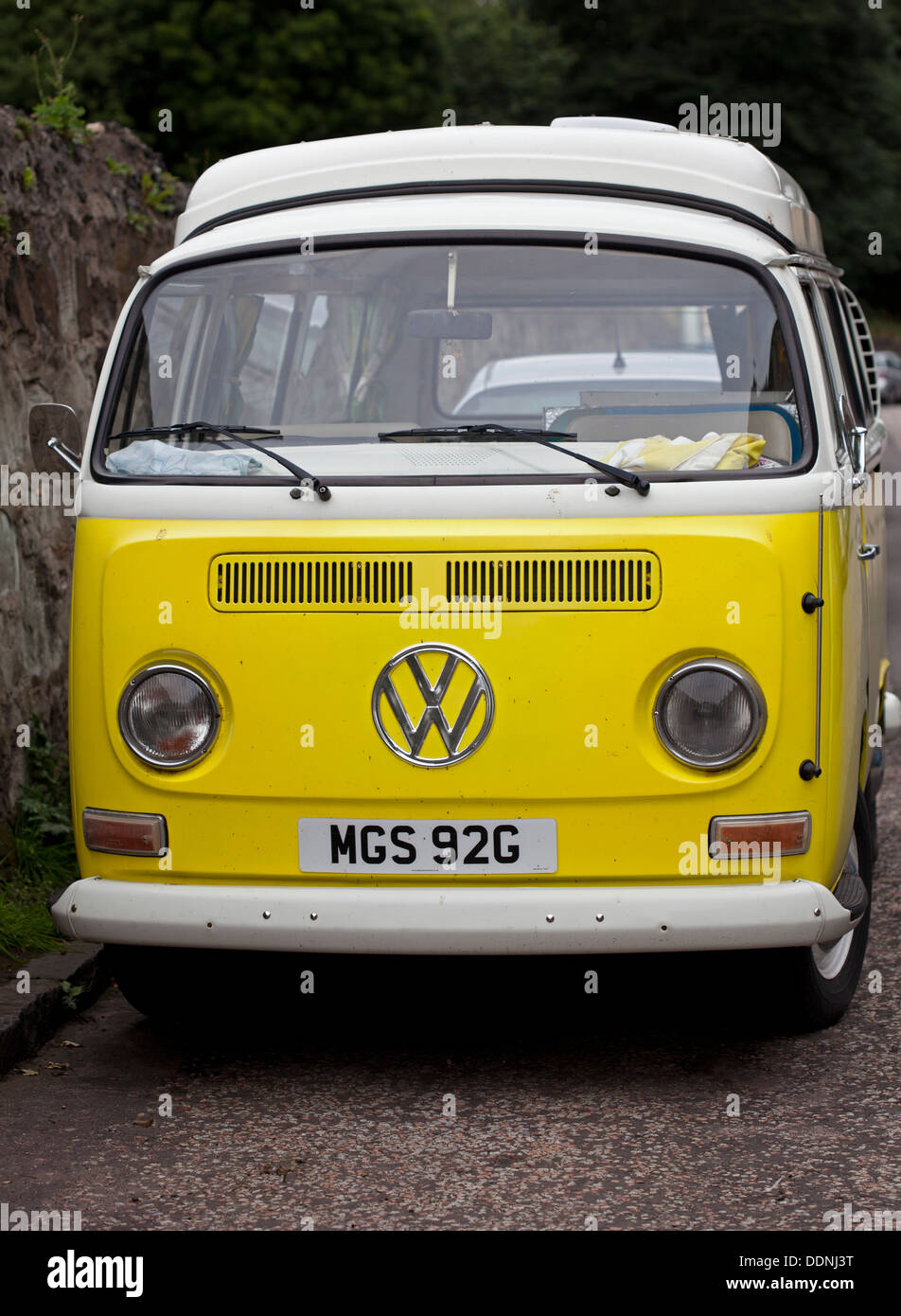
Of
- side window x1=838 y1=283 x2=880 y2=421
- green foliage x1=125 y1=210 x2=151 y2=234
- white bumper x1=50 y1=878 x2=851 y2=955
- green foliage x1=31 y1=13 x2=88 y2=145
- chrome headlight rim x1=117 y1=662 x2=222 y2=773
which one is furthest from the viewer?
green foliage x1=125 y1=210 x2=151 y2=234

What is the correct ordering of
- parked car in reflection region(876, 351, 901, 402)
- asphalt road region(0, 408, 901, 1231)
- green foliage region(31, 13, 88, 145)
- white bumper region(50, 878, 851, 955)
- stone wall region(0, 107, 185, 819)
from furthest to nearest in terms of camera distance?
parked car in reflection region(876, 351, 901, 402), green foliage region(31, 13, 88, 145), stone wall region(0, 107, 185, 819), white bumper region(50, 878, 851, 955), asphalt road region(0, 408, 901, 1231)

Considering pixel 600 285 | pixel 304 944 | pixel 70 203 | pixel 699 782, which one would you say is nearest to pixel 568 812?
pixel 699 782

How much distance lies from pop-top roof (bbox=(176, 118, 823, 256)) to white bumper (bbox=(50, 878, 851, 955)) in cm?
187

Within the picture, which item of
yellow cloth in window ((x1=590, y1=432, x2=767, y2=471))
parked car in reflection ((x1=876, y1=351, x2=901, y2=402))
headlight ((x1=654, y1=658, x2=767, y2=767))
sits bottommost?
parked car in reflection ((x1=876, y1=351, x2=901, y2=402))

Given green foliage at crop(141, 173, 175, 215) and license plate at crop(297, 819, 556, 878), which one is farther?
green foliage at crop(141, 173, 175, 215)

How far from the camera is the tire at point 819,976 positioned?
469 centimetres

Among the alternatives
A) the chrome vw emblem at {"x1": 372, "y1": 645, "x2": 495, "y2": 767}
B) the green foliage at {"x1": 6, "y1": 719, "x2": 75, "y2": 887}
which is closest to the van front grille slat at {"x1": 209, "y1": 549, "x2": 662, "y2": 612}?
the chrome vw emblem at {"x1": 372, "y1": 645, "x2": 495, "y2": 767}

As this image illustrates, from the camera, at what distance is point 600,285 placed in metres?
4.83

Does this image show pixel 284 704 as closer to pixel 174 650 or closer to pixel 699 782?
pixel 174 650

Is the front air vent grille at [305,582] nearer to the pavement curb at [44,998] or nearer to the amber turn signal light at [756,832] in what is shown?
the amber turn signal light at [756,832]

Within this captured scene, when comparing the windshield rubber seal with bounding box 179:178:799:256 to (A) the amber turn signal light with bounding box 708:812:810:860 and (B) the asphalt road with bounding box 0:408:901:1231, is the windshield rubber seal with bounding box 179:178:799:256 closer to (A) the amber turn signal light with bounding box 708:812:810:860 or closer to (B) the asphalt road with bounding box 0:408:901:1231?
(A) the amber turn signal light with bounding box 708:812:810:860

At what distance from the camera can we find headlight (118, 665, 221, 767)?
4316 mm
